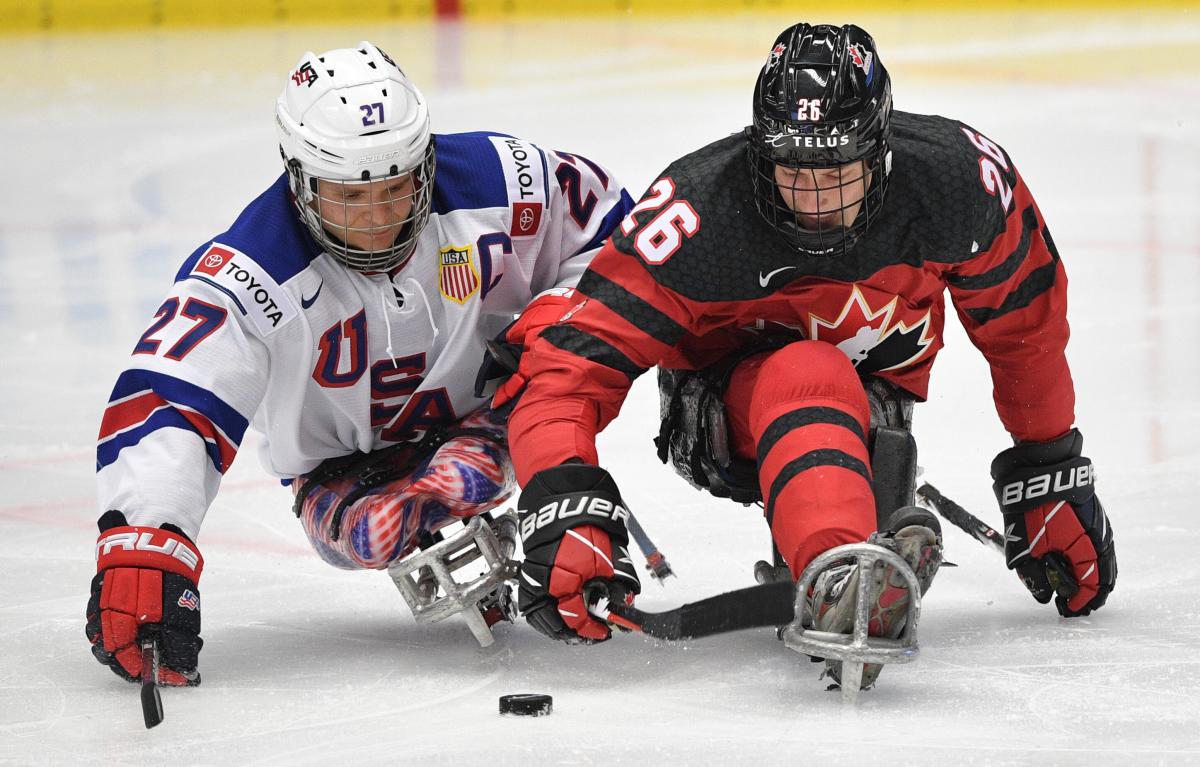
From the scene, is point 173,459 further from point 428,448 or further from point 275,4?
point 275,4

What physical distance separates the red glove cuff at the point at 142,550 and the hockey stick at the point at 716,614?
67 centimetres

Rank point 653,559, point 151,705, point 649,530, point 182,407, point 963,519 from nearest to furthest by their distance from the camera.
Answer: point 151,705
point 182,407
point 653,559
point 963,519
point 649,530

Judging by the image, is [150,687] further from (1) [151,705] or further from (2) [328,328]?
(2) [328,328]

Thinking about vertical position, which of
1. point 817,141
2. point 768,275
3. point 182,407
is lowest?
point 182,407

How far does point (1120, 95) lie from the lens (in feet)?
27.3

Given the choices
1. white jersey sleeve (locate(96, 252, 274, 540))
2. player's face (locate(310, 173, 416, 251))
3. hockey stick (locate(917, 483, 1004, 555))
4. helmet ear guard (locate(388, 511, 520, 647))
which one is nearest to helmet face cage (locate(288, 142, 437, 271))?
player's face (locate(310, 173, 416, 251))

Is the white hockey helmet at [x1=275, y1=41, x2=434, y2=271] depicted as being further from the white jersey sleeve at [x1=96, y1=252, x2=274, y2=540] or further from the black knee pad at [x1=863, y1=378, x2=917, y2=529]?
the black knee pad at [x1=863, y1=378, x2=917, y2=529]

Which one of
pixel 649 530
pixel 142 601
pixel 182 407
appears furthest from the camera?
pixel 649 530

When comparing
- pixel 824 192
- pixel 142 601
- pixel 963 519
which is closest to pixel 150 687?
pixel 142 601

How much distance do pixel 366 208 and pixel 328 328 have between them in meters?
0.23

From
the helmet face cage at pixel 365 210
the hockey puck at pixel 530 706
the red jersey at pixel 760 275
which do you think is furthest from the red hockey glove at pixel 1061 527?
the helmet face cage at pixel 365 210

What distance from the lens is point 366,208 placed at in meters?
Answer: 2.90

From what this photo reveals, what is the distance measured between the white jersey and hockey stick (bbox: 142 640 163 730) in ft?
0.67

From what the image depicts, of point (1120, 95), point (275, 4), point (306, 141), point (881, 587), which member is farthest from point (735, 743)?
point (275, 4)
